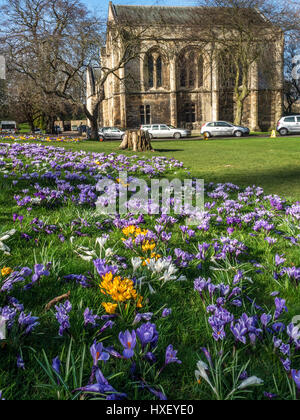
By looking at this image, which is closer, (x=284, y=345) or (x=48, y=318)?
(x=284, y=345)

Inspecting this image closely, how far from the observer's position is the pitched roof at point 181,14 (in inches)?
1123

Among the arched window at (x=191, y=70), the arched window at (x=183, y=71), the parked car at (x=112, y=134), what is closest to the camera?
the parked car at (x=112, y=134)

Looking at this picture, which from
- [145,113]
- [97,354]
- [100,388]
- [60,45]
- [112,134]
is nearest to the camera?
[100,388]

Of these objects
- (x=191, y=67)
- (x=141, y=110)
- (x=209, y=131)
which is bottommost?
(x=209, y=131)

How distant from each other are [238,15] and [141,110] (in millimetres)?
15340

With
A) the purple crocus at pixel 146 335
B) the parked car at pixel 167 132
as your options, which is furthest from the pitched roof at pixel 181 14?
the purple crocus at pixel 146 335

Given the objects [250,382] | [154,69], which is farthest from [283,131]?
[250,382]

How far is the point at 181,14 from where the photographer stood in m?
43.5

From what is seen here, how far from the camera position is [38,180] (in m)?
5.05

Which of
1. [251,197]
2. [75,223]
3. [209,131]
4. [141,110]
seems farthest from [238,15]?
[75,223]

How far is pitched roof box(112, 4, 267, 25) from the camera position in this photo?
93.6 feet

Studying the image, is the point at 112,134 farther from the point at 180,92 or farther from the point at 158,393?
the point at 158,393

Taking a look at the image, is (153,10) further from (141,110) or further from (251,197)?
(251,197)

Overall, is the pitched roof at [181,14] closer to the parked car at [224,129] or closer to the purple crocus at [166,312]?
the parked car at [224,129]
